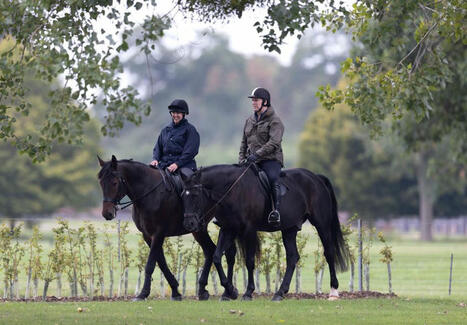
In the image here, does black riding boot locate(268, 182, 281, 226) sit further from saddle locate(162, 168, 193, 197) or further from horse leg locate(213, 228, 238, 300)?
saddle locate(162, 168, 193, 197)

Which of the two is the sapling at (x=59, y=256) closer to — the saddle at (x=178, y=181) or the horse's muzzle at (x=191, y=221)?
the saddle at (x=178, y=181)

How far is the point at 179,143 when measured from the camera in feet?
50.0

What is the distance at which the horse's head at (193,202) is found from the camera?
14.2 metres

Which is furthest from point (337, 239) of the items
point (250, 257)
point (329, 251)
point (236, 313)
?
point (236, 313)

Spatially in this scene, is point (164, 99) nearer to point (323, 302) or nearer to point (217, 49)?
point (217, 49)

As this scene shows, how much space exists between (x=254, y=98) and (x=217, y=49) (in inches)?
4816

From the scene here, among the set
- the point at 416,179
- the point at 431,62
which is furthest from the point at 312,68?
the point at 431,62

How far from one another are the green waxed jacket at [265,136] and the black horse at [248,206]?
39cm

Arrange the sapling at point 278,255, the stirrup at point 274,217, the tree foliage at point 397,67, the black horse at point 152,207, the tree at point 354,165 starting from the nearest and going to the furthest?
the black horse at point 152,207 < the stirrup at point 274,217 < the tree foliage at point 397,67 < the sapling at point 278,255 < the tree at point 354,165

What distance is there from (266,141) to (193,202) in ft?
5.86

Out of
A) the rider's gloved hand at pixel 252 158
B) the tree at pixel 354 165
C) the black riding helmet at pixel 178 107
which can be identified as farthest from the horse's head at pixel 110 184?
the tree at pixel 354 165

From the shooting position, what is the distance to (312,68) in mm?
130750

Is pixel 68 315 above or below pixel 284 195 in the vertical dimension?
below

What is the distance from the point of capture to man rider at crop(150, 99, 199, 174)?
15070 millimetres
